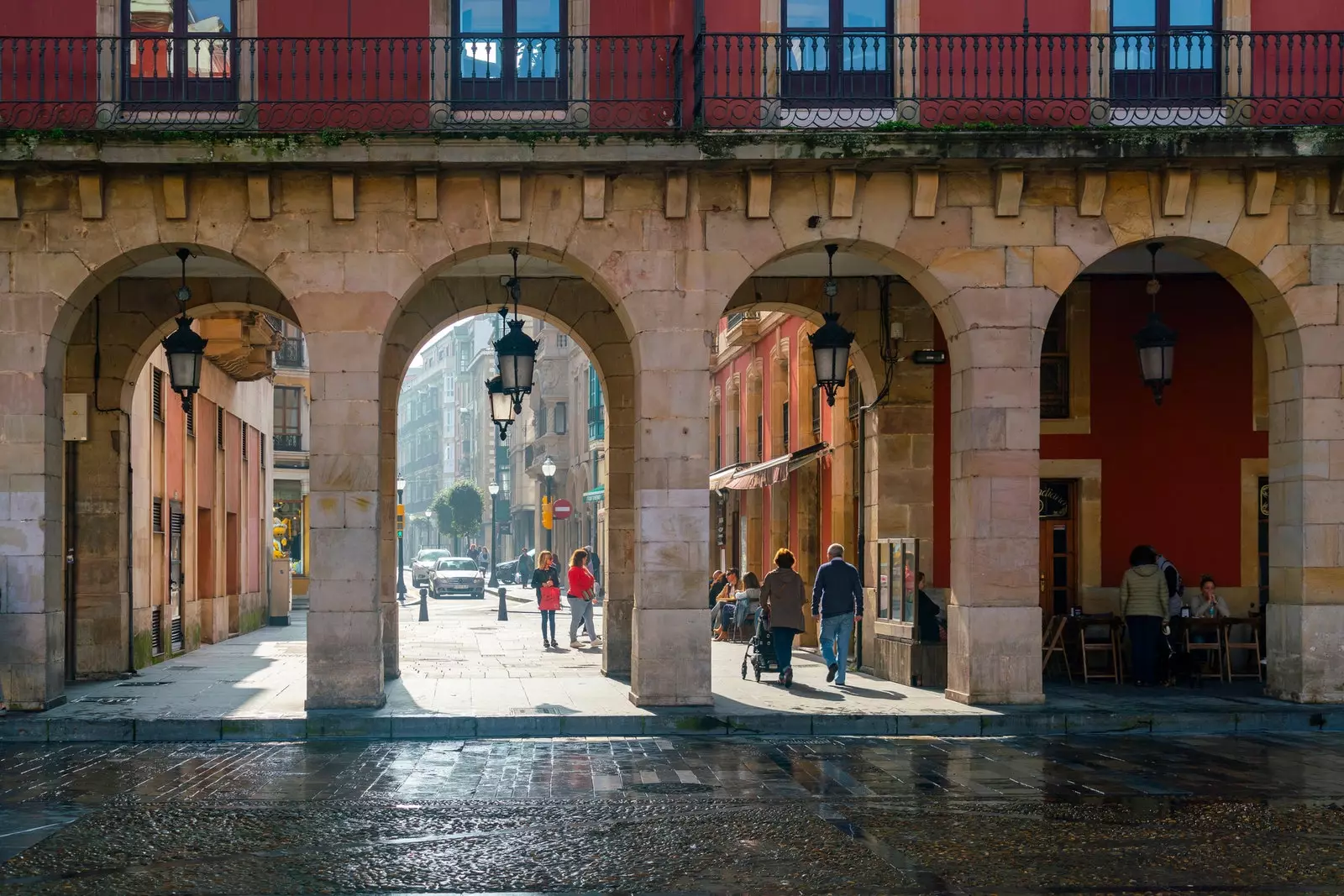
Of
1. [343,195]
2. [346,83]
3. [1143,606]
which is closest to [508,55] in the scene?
[346,83]

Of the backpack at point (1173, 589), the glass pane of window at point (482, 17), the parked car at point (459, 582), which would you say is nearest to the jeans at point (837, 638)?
the backpack at point (1173, 589)

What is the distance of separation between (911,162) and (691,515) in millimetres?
3975

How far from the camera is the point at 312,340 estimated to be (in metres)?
15.2

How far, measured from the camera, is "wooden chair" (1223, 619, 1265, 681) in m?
18.0

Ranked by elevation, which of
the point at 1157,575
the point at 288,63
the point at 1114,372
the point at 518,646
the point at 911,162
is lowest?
the point at 518,646

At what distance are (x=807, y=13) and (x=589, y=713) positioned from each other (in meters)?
7.26

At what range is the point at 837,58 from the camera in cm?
1606

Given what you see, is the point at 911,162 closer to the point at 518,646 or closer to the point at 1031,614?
the point at 1031,614

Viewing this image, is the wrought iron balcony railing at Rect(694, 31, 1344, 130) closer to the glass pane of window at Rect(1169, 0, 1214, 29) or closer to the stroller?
the glass pane of window at Rect(1169, 0, 1214, 29)

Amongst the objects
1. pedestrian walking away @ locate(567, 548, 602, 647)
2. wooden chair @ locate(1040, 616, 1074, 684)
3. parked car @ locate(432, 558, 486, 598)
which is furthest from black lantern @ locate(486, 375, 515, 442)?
parked car @ locate(432, 558, 486, 598)

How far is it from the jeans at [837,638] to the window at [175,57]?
8439 mm

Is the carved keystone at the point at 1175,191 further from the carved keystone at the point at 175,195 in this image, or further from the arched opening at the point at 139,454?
the carved keystone at the point at 175,195

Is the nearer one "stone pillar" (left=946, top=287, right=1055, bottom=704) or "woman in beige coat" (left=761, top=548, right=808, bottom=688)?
"stone pillar" (left=946, top=287, right=1055, bottom=704)

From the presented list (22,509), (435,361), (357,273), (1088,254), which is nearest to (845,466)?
(1088,254)
